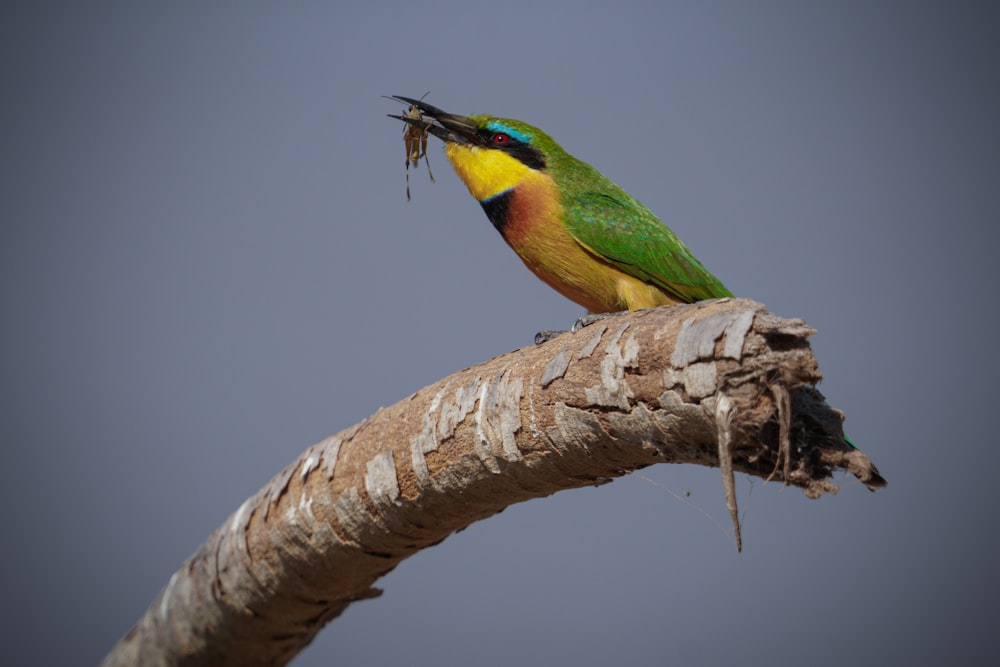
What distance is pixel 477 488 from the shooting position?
8.38 feet

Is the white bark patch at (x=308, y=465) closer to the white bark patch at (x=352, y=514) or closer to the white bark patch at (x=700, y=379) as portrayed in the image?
the white bark patch at (x=352, y=514)

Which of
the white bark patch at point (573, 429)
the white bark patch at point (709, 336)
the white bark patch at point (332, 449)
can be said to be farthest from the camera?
the white bark patch at point (332, 449)

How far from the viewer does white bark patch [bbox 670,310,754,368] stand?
180cm

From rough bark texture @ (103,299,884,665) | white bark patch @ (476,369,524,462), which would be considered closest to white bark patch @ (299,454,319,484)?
rough bark texture @ (103,299,884,665)

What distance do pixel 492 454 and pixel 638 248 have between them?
194 cm

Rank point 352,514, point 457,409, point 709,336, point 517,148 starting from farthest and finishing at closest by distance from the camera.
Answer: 1. point 517,148
2. point 352,514
3. point 457,409
4. point 709,336

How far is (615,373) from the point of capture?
209cm

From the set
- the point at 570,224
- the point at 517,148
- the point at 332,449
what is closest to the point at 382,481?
the point at 332,449

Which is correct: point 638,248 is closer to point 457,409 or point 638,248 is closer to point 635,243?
point 635,243

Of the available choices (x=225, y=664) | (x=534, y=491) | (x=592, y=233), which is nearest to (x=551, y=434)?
(x=534, y=491)

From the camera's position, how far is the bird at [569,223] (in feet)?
13.4

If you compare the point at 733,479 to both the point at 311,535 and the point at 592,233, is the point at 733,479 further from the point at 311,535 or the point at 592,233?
the point at 592,233

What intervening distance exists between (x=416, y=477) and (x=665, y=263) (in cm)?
201

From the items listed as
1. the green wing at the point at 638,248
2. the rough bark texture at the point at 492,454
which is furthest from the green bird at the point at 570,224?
the rough bark texture at the point at 492,454
